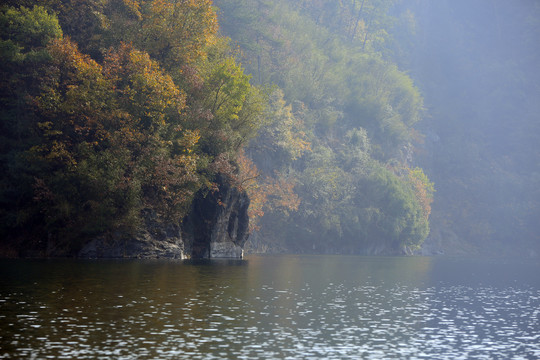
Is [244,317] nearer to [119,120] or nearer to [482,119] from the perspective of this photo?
[119,120]

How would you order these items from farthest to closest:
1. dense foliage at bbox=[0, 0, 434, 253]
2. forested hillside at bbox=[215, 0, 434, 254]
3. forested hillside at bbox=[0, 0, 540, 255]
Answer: forested hillside at bbox=[215, 0, 434, 254], forested hillside at bbox=[0, 0, 540, 255], dense foliage at bbox=[0, 0, 434, 253]

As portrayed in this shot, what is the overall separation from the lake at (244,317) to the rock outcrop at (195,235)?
11.0 meters

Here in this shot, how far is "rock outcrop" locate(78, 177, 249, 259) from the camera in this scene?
5686cm

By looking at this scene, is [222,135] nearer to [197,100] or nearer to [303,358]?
[197,100]

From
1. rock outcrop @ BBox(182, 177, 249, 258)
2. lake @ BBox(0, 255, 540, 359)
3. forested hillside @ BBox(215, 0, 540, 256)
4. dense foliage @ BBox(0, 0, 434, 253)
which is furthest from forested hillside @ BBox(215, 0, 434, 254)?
lake @ BBox(0, 255, 540, 359)

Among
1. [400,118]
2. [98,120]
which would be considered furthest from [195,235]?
[400,118]

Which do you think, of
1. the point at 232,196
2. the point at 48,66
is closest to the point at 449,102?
the point at 232,196

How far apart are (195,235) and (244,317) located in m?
40.2

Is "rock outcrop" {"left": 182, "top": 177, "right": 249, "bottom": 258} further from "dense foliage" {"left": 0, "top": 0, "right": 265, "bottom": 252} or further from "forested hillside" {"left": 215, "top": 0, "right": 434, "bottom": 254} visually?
"forested hillside" {"left": 215, "top": 0, "right": 434, "bottom": 254}

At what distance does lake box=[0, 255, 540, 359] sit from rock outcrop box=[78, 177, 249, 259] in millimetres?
10988

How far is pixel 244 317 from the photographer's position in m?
27.1

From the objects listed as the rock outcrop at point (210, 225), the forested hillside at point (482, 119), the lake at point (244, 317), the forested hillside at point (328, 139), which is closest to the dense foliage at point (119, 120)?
the rock outcrop at point (210, 225)

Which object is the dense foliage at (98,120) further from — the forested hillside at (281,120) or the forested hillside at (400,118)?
the forested hillside at (400,118)

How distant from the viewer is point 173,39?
6544cm
